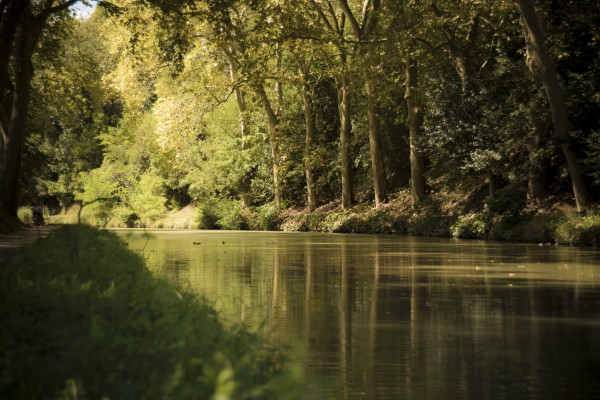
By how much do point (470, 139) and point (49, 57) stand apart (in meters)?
18.4

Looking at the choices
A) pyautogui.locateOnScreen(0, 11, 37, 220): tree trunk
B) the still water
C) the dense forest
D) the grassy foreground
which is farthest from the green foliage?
the grassy foreground

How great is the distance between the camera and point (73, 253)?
11.8 metres

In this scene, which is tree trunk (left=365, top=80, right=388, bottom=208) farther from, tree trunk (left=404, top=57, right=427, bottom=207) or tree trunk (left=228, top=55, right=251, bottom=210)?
tree trunk (left=228, top=55, right=251, bottom=210)

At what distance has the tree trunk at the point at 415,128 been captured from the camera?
167ft

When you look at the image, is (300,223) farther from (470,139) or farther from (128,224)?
(128,224)

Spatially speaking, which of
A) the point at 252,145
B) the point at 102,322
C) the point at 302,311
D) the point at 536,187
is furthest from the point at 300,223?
the point at 102,322

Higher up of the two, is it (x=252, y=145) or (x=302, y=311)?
(x=252, y=145)

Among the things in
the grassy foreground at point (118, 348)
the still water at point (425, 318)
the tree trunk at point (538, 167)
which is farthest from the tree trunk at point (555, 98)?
the grassy foreground at point (118, 348)

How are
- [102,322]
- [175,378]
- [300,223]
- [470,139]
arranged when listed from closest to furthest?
[175,378] → [102,322] → [470,139] → [300,223]

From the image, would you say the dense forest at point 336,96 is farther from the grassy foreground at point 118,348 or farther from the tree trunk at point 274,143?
the grassy foreground at point 118,348

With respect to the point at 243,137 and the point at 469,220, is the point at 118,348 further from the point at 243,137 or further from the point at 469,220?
the point at 243,137

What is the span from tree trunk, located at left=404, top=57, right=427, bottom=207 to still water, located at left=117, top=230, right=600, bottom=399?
23.7 m

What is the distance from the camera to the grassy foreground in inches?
195

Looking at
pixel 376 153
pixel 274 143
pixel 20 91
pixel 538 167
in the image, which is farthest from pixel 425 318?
pixel 274 143
